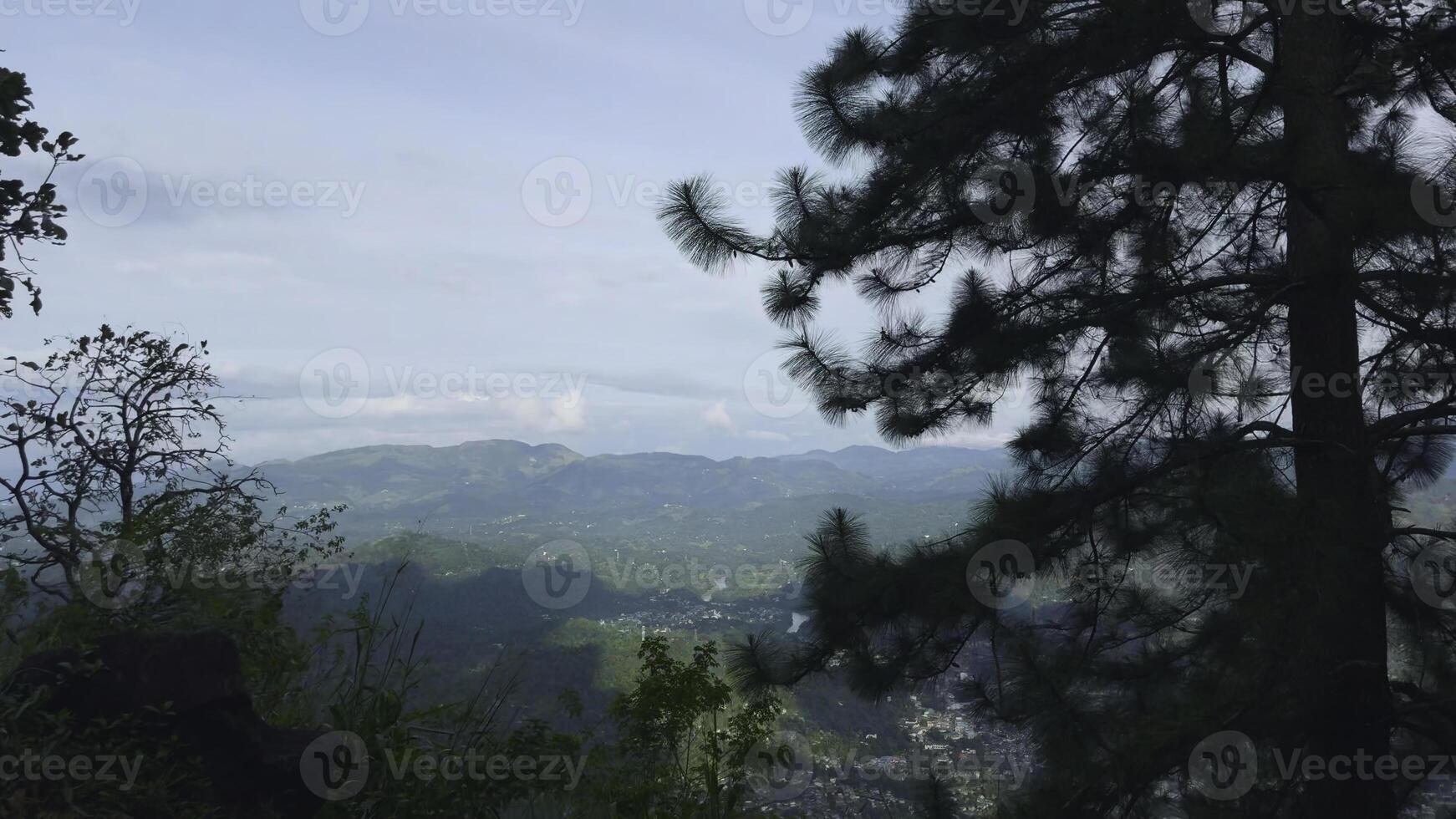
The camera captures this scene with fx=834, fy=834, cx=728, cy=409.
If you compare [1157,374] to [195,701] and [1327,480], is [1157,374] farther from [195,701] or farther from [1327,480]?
[195,701]

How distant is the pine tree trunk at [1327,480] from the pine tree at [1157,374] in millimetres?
16

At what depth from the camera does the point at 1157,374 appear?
428cm

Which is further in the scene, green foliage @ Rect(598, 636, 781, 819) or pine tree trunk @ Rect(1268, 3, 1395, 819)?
green foliage @ Rect(598, 636, 781, 819)

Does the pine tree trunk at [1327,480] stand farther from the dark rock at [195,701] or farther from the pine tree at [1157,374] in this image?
the dark rock at [195,701]

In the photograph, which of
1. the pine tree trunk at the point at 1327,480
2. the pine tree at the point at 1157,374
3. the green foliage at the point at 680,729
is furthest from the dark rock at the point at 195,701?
the pine tree trunk at the point at 1327,480

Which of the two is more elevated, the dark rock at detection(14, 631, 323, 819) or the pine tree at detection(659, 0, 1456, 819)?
the pine tree at detection(659, 0, 1456, 819)

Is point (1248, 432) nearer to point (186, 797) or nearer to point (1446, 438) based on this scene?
point (1446, 438)

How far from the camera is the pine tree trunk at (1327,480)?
340 cm

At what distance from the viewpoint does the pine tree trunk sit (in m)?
3.40

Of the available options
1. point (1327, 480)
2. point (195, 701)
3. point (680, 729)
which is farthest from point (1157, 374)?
point (195, 701)

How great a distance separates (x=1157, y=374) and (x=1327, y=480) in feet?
3.39

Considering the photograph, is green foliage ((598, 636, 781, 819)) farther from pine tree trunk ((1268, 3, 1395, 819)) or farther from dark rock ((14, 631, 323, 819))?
pine tree trunk ((1268, 3, 1395, 819))

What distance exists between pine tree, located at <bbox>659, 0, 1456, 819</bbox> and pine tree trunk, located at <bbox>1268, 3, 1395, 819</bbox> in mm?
16

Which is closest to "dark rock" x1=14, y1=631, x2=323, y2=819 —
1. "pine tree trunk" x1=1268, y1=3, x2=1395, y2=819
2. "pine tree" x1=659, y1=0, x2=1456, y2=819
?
"pine tree" x1=659, y1=0, x2=1456, y2=819
